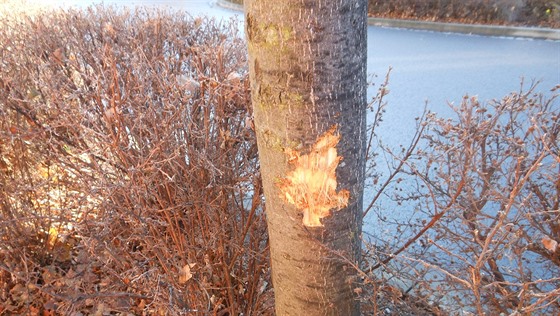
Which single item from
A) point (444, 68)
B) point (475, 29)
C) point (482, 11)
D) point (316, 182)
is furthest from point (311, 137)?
point (482, 11)

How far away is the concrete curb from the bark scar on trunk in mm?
10579

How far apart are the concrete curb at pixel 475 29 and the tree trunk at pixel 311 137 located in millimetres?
10537

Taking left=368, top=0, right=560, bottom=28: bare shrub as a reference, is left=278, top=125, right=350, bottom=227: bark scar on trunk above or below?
above

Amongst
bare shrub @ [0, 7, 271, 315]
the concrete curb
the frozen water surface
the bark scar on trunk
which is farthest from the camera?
the concrete curb

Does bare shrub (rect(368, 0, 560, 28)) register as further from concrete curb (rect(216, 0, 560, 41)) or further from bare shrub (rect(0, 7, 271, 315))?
bare shrub (rect(0, 7, 271, 315))

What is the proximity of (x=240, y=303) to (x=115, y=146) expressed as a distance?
1.08 m

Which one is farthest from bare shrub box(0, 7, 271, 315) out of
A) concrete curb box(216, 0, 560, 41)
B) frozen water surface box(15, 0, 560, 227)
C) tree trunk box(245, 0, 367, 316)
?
concrete curb box(216, 0, 560, 41)

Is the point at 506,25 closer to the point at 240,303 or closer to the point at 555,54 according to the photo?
the point at 555,54

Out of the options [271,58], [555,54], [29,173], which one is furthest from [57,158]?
[555,54]

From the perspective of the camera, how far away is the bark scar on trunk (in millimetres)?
1583

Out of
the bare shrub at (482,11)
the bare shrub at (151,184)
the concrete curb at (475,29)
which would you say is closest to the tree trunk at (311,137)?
the bare shrub at (151,184)

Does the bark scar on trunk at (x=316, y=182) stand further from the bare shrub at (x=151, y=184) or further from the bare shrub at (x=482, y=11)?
the bare shrub at (x=482, y=11)

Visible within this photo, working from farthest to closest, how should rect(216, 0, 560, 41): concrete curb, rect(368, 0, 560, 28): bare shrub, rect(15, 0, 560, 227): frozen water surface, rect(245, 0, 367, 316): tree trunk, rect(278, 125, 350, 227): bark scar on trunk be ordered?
1. rect(368, 0, 560, 28): bare shrub
2. rect(216, 0, 560, 41): concrete curb
3. rect(15, 0, 560, 227): frozen water surface
4. rect(278, 125, 350, 227): bark scar on trunk
5. rect(245, 0, 367, 316): tree trunk

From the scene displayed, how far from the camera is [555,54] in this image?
9289 mm
